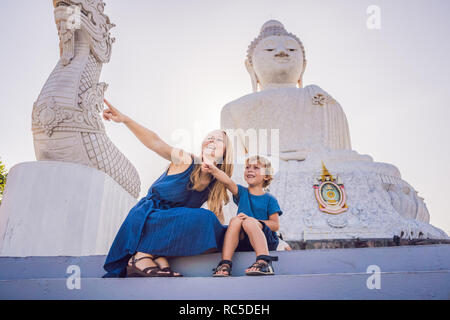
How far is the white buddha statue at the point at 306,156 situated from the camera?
4.02 meters

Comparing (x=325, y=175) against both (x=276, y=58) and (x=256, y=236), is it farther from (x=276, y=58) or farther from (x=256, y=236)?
(x=276, y=58)

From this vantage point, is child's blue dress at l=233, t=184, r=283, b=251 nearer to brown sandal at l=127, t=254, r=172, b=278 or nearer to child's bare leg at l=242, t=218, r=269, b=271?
child's bare leg at l=242, t=218, r=269, b=271

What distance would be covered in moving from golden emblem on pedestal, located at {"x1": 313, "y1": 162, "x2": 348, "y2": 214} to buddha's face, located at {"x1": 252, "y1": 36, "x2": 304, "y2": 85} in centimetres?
278

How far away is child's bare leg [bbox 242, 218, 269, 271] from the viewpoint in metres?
1.78

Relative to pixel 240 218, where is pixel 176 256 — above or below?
below

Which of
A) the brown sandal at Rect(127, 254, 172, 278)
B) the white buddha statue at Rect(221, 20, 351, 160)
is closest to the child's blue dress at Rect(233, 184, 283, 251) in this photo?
the brown sandal at Rect(127, 254, 172, 278)

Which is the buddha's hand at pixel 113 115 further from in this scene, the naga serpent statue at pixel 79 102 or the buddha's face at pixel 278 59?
the buddha's face at pixel 278 59

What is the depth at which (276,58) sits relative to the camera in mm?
6586

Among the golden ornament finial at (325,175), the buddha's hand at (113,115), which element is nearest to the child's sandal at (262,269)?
the buddha's hand at (113,115)
